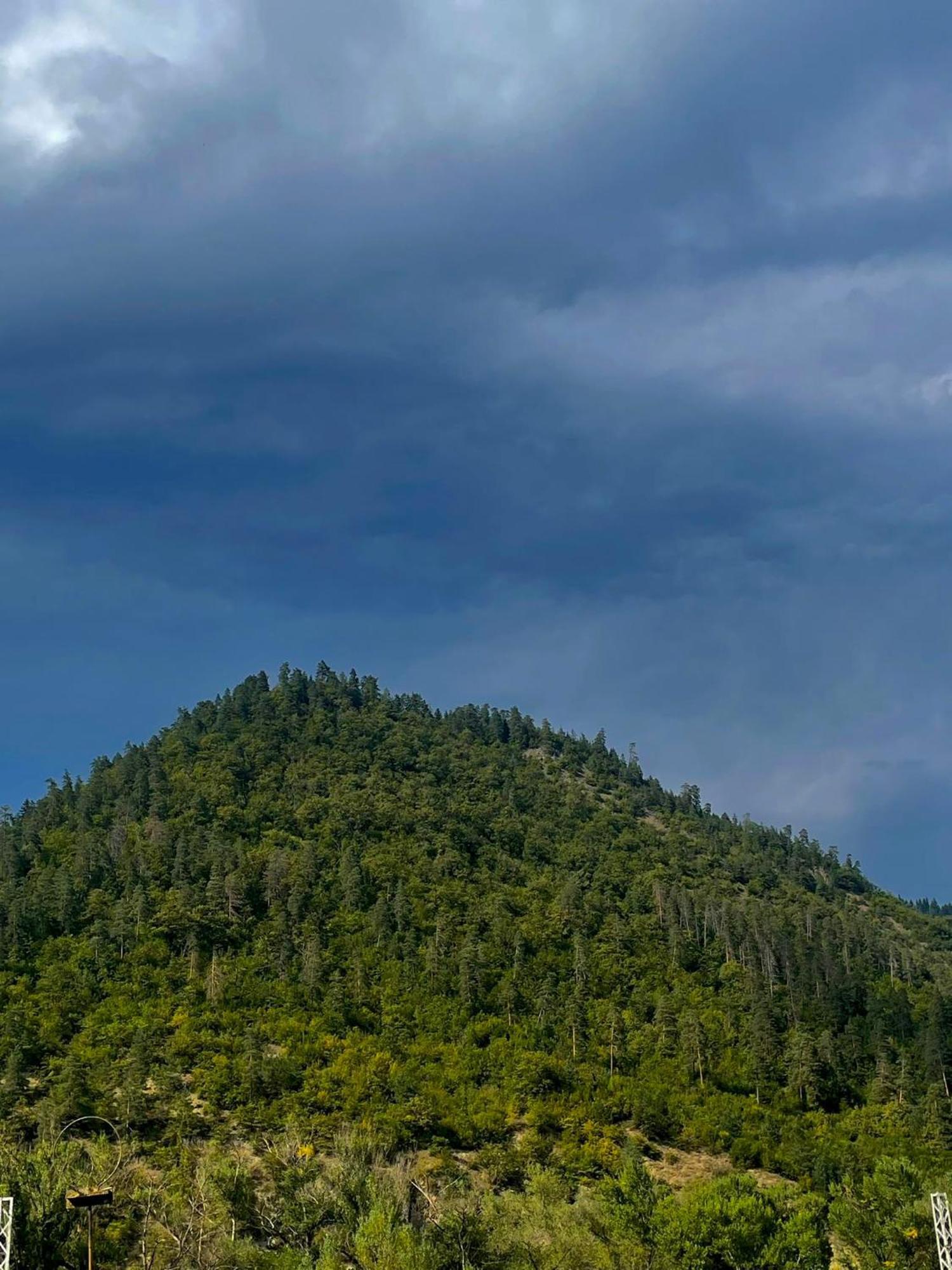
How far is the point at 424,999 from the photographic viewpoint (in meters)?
140

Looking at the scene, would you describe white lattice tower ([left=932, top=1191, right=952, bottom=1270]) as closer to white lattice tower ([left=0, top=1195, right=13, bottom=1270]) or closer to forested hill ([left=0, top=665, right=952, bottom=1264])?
white lattice tower ([left=0, top=1195, right=13, bottom=1270])

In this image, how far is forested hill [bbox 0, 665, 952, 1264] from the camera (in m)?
109

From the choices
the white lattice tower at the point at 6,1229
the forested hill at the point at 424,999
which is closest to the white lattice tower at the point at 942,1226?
the white lattice tower at the point at 6,1229

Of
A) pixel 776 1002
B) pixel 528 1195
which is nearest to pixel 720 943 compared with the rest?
pixel 776 1002

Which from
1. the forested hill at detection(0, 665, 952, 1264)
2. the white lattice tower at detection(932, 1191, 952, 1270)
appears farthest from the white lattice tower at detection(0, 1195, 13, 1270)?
the forested hill at detection(0, 665, 952, 1264)

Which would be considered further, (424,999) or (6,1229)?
(424,999)

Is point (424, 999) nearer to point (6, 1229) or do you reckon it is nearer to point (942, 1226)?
point (942, 1226)

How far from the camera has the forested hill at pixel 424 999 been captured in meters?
109

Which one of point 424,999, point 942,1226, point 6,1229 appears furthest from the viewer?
point 424,999

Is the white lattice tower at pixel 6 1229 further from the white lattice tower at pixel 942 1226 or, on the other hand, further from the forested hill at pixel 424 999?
the forested hill at pixel 424 999

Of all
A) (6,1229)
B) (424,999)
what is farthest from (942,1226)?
(424,999)

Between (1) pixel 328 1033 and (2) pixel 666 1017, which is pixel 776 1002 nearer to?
(2) pixel 666 1017

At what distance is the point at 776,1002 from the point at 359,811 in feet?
245

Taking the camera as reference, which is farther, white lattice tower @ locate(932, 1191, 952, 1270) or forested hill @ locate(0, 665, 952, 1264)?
forested hill @ locate(0, 665, 952, 1264)
